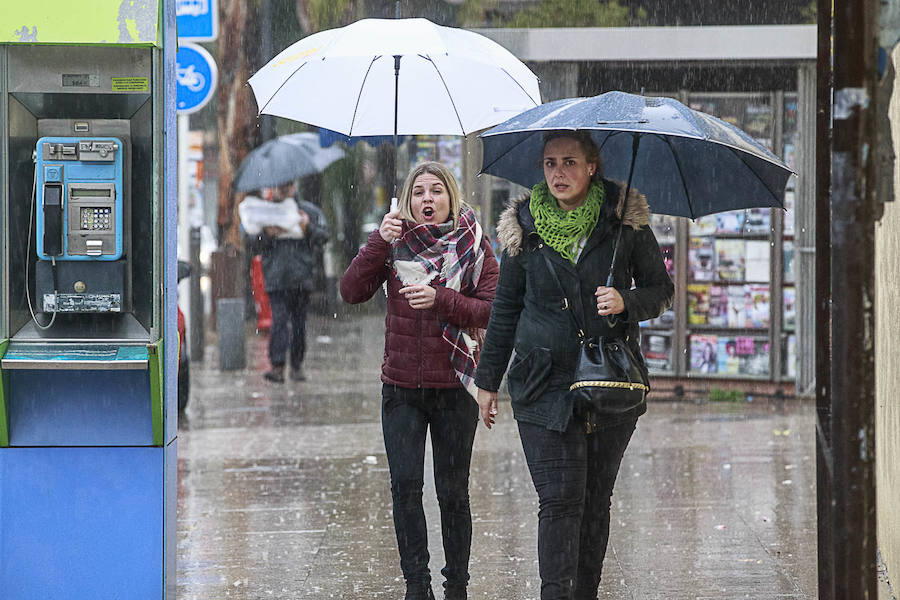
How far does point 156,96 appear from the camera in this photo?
459 centimetres

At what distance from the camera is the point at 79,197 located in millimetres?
4602

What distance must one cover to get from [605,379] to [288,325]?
26.5ft

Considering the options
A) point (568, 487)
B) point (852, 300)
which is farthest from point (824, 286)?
point (568, 487)

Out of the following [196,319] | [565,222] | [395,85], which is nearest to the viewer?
[565,222]

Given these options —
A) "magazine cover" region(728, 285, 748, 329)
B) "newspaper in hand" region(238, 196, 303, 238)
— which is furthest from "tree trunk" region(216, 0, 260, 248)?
"magazine cover" region(728, 285, 748, 329)

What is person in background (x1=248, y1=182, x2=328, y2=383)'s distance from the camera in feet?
38.1

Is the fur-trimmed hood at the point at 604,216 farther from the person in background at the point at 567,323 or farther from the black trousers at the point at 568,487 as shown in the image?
the black trousers at the point at 568,487

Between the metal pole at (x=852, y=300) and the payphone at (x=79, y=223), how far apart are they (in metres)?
2.68

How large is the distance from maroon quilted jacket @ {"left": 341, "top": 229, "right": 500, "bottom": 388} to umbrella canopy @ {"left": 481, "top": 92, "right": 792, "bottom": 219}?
497mm

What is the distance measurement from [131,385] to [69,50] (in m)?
1.27

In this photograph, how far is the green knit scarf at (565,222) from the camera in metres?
4.21

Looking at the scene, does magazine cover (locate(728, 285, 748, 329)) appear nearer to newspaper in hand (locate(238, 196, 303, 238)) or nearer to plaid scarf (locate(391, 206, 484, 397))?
newspaper in hand (locate(238, 196, 303, 238))

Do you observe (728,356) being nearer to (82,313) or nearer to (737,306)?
(737,306)

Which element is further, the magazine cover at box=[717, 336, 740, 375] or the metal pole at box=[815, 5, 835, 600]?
the magazine cover at box=[717, 336, 740, 375]
